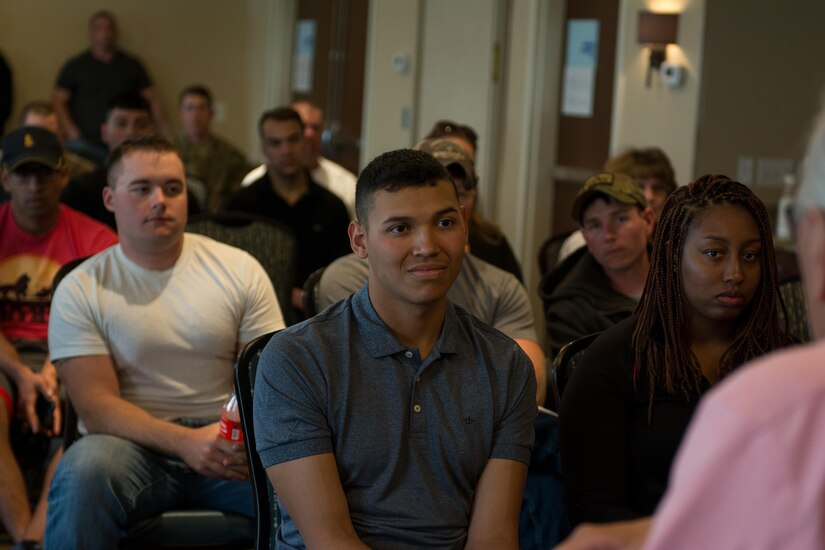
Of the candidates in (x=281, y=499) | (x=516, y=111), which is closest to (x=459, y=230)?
(x=281, y=499)

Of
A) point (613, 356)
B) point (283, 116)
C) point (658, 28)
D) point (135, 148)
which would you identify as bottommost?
point (613, 356)

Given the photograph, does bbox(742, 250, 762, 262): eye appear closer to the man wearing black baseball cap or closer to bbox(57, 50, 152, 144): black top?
the man wearing black baseball cap

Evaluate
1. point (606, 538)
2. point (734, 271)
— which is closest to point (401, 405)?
point (734, 271)

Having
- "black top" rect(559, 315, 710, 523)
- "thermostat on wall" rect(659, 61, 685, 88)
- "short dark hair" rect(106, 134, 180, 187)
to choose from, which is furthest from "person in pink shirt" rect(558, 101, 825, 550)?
"thermostat on wall" rect(659, 61, 685, 88)

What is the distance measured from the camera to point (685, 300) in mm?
2225

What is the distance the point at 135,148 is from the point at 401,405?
1.42m

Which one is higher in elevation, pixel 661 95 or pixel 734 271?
pixel 661 95

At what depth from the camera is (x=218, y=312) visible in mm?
2900

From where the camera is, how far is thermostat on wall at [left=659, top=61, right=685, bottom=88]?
5002 millimetres

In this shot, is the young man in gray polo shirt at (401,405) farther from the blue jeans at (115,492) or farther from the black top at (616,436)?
the blue jeans at (115,492)

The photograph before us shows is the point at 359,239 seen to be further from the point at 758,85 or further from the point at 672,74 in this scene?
the point at 758,85

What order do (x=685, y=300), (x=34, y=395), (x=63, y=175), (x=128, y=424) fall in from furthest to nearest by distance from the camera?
(x=63, y=175) < (x=34, y=395) < (x=128, y=424) < (x=685, y=300)

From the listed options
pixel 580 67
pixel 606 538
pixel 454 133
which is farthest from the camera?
pixel 580 67

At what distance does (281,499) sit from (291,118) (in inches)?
130
